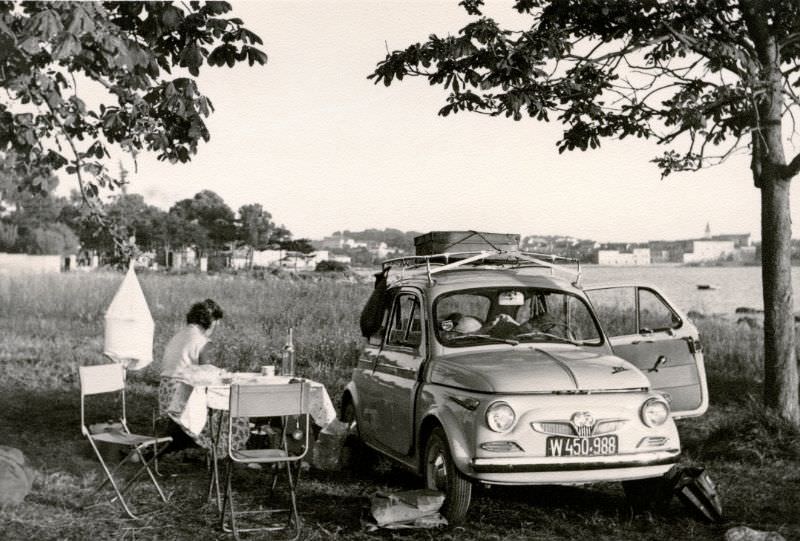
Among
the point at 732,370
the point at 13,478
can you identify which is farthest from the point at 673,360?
the point at 732,370

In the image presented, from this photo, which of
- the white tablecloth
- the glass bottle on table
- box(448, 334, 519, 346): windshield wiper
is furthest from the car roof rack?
the white tablecloth

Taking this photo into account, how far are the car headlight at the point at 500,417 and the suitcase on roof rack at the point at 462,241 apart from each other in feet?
13.7

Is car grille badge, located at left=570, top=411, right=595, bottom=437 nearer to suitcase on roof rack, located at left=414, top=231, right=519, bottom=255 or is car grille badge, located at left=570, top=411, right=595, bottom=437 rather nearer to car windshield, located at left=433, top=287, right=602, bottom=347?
car windshield, located at left=433, top=287, right=602, bottom=347

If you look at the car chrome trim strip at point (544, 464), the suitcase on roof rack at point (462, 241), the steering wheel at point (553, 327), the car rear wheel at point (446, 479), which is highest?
the suitcase on roof rack at point (462, 241)

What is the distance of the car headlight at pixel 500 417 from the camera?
21.2 feet

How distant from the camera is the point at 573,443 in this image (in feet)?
21.3

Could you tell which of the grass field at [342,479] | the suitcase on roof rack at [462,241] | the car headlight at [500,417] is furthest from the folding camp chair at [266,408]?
the suitcase on roof rack at [462,241]

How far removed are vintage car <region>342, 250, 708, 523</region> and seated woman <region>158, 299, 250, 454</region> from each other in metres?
1.49

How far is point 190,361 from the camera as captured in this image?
28.4ft

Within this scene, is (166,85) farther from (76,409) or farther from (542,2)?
(76,409)

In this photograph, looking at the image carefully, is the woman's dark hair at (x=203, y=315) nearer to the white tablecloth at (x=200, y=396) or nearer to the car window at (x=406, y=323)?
the white tablecloth at (x=200, y=396)

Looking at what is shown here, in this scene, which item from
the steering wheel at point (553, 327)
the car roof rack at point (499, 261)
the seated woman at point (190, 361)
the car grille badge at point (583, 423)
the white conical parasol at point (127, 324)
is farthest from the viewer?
the white conical parasol at point (127, 324)

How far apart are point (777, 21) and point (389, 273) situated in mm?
5327

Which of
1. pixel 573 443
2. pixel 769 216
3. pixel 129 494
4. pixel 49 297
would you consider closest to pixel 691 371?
pixel 769 216
